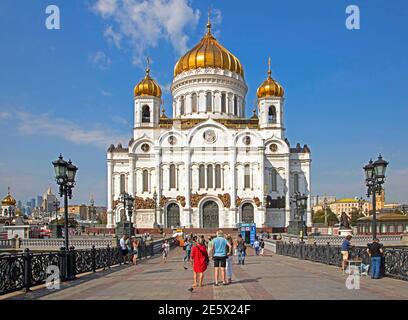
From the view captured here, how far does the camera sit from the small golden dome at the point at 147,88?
66.6 meters

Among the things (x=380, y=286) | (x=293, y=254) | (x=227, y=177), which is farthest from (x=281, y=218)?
(x=380, y=286)

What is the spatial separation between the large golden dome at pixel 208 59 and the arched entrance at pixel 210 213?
20355 millimetres

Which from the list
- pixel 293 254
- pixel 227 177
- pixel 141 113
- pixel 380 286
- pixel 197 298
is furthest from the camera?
pixel 141 113

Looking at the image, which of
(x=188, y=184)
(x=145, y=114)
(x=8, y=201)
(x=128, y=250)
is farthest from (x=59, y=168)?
(x=8, y=201)

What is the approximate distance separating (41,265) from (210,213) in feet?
156

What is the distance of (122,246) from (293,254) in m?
10.3

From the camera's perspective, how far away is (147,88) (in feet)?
219

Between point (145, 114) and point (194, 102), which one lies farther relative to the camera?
point (194, 102)

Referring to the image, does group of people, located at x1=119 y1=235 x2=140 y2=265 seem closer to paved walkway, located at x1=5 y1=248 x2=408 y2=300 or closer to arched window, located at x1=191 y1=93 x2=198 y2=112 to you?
paved walkway, located at x1=5 y1=248 x2=408 y2=300

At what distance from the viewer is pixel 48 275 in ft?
48.5

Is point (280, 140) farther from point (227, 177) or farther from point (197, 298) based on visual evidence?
point (197, 298)

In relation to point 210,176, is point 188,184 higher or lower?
lower

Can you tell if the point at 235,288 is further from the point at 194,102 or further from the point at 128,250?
the point at 194,102
